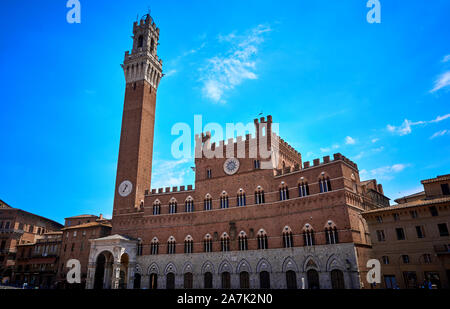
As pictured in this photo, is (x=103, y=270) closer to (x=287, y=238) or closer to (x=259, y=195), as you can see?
(x=259, y=195)

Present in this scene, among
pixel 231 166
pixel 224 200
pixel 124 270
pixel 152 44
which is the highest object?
pixel 152 44

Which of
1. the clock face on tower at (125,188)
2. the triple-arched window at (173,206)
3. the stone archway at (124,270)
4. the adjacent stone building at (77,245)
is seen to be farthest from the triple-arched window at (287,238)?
the adjacent stone building at (77,245)

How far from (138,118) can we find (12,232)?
32107 millimetres

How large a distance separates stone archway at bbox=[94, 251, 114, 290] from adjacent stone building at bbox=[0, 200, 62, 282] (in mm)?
21280

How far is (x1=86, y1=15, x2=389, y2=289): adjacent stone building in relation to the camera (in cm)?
2995

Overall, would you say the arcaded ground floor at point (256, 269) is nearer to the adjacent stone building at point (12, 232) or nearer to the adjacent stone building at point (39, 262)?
the adjacent stone building at point (39, 262)

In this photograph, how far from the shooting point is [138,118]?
158ft

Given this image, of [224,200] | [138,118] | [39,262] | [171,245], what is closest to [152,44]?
[138,118]

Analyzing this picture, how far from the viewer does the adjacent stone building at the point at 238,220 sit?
30.0m

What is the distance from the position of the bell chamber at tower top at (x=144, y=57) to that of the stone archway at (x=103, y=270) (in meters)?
28.2

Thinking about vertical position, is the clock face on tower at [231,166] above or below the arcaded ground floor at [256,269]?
above
